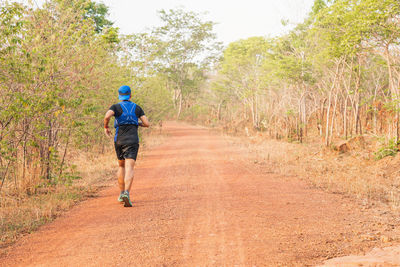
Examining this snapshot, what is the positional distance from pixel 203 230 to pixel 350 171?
721cm

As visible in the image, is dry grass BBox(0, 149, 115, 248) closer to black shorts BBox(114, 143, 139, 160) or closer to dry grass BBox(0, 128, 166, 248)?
dry grass BBox(0, 128, 166, 248)

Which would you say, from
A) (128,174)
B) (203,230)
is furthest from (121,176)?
(203,230)

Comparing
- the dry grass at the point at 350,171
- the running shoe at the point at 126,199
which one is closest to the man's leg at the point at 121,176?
the running shoe at the point at 126,199

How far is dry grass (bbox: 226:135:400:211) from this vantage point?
766 cm

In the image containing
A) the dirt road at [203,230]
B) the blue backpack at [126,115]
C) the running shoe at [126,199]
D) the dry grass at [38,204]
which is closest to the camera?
the dirt road at [203,230]

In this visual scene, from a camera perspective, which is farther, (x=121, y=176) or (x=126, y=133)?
(x=121, y=176)

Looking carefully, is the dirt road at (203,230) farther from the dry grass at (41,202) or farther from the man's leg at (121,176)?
the man's leg at (121,176)

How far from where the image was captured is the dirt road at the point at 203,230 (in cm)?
394

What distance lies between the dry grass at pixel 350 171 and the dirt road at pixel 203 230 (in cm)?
71

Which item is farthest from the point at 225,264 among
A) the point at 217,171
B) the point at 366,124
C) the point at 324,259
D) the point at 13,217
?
the point at 366,124

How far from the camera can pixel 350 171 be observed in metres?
10.7

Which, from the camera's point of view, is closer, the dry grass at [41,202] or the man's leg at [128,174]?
the dry grass at [41,202]

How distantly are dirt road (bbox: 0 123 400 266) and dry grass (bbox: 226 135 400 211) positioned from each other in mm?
710

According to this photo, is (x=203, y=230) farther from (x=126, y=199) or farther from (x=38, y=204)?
(x=38, y=204)
